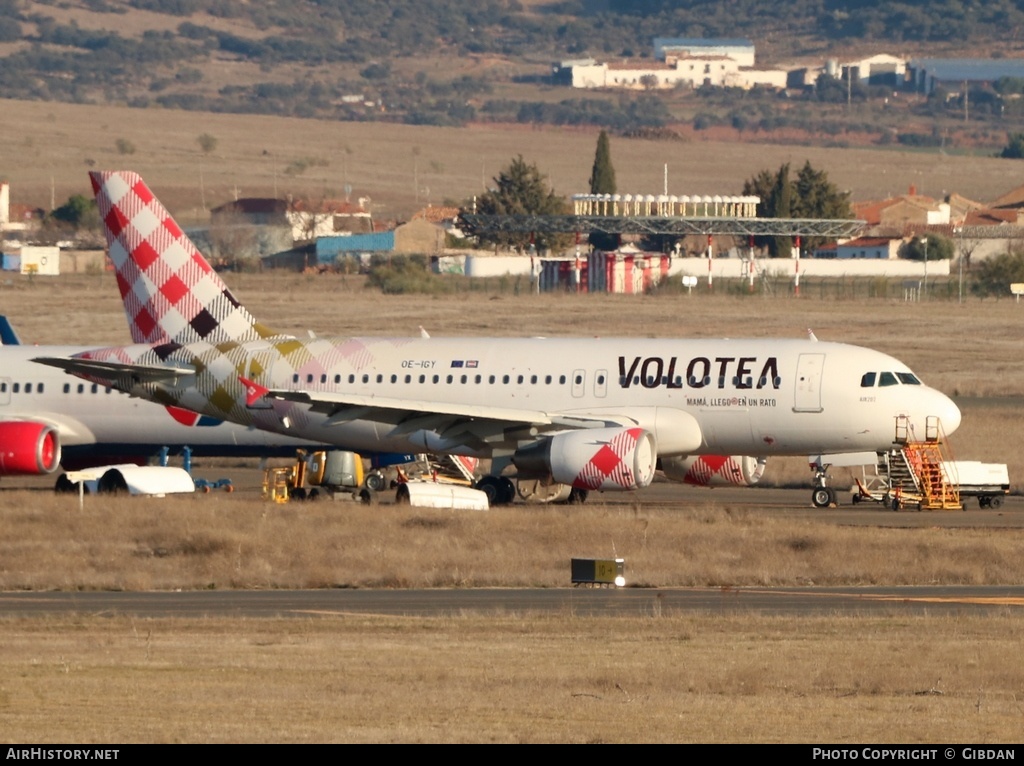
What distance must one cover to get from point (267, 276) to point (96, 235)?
45851 mm

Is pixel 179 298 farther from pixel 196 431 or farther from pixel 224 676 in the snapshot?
pixel 224 676

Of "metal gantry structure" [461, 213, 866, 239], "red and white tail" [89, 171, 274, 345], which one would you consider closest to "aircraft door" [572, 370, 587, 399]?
"red and white tail" [89, 171, 274, 345]

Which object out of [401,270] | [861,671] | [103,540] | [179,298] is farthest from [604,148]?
[861,671]

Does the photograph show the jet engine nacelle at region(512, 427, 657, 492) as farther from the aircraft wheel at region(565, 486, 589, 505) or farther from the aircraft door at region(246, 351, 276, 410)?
the aircraft door at region(246, 351, 276, 410)

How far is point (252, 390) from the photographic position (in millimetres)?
51625

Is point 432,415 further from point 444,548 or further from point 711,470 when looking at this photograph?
point 444,548

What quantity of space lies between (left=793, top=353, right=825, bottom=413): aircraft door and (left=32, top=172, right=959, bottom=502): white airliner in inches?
1.3

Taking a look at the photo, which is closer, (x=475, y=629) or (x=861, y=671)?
(x=861, y=671)

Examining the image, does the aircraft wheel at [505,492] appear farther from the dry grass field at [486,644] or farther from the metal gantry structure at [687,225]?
the metal gantry structure at [687,225]

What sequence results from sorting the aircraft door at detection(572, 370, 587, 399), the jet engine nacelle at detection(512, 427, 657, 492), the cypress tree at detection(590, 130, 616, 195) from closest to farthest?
the jet engine nacelle at detection(512, 427, 657, 492), the aircraft door at detection(572, 370, 587, 399), the cypress tree at detection(590, 130, 616, 195)

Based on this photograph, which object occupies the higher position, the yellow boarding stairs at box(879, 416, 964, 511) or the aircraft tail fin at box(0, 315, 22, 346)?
the aircraft tail fin at box(0, 315, 22, 346)

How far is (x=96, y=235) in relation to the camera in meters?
197

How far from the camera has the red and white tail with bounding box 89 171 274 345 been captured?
55.1m

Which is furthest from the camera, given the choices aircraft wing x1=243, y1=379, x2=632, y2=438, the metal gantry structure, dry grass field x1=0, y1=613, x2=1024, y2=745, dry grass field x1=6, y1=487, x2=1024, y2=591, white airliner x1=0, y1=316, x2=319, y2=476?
the metal gantry structure
